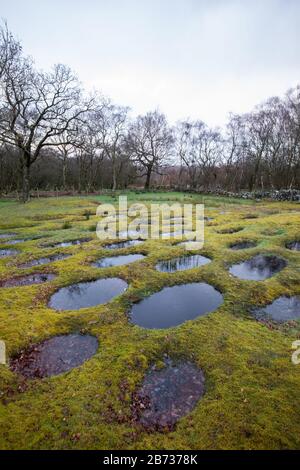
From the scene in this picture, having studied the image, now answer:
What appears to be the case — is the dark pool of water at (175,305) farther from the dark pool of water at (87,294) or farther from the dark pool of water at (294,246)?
the dark pool of water at (294,246)

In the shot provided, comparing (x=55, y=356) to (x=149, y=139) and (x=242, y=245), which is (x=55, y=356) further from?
(x=149, y=139)

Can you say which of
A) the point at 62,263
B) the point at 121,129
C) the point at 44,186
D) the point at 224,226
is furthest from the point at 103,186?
the point at 62,263

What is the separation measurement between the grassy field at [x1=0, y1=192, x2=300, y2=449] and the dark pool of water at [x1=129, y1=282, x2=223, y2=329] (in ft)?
0.89

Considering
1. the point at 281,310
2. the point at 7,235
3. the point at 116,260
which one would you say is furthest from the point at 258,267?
the point at 7,235

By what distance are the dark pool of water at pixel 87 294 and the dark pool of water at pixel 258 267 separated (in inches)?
148

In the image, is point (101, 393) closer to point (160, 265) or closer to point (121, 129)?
point (160, 265)

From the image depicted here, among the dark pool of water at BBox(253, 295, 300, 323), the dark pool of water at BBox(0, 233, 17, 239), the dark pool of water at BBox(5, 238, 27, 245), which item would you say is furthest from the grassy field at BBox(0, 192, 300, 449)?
the dark pool of water at BBox(0, 233, 17, 239)

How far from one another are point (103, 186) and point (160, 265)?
48009mm

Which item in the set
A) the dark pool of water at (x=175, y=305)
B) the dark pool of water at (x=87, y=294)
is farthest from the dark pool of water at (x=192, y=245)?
the dark pool of water at (x=87, y=294)

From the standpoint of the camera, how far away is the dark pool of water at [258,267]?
8.59m

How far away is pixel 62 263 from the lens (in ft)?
31.9

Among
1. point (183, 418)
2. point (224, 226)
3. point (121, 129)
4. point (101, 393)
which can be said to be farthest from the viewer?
point (121, 129)

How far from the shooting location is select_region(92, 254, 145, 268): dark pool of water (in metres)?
9.78

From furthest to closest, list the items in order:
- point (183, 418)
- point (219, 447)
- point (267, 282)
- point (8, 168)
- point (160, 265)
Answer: point (8, 168) < point (160, 265) < point (267, 282) < point (183, 418) < point (219, 447)
